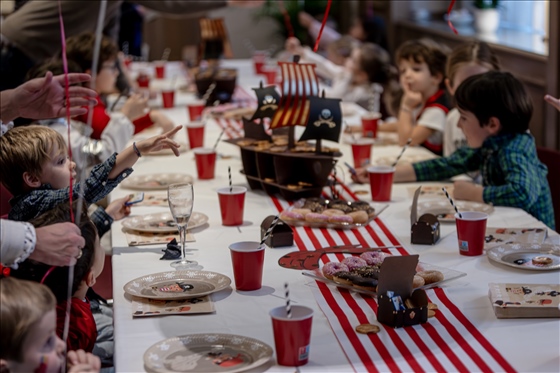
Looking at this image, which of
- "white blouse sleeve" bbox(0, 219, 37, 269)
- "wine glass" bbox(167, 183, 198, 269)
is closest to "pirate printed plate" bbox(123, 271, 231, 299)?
"wine glass" bbox(167, 183, 198, 269)

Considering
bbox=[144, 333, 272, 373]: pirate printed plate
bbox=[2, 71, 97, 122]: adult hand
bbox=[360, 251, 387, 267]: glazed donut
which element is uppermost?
bbox=[2, 71, 97, 122]: adult hand

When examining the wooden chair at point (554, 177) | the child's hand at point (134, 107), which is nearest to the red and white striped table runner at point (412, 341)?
the wooden chair at point (554, 177)

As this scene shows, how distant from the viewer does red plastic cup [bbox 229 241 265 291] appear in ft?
6.48

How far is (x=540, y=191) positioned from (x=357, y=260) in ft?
3.23

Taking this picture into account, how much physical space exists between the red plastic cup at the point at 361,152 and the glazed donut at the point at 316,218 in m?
0.76

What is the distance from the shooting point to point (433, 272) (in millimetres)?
2021

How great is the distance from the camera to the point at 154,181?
10.2ft

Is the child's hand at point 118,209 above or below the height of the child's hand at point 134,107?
below

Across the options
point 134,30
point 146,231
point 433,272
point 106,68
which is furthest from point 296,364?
point 134,30

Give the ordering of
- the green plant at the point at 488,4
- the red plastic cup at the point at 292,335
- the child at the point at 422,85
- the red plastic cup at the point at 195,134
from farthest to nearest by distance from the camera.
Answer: the green plant at the point at 488,4 → the child at the point at 422,85 → the red plastic cup at the point at 195,134 → the red plastic cup at the point at 292,335

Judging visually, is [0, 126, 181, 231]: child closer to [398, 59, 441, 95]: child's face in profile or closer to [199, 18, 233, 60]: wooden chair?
[398, 59, 441, 95]: child's face in profile

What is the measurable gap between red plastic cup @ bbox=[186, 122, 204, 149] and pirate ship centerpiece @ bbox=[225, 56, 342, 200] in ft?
1.94

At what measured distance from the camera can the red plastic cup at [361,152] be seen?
10.8ft

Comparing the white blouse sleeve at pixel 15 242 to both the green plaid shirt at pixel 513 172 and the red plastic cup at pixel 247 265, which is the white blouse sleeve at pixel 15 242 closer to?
the red plastic cup at pixel 247 265
